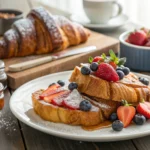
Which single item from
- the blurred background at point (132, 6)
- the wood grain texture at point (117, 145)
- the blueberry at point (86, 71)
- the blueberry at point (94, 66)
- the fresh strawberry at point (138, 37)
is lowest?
the blurred background at point (132, 6)

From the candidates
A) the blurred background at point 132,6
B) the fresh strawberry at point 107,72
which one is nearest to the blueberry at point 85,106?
the fresh strawberry at point 107,72

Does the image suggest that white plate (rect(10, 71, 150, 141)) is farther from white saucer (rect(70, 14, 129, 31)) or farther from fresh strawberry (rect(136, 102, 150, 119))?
white saucer (rect(70, 14, 129, 31))

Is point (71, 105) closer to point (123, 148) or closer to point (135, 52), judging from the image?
point (123, 148)

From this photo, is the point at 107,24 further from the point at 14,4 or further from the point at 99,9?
the point at 14,4

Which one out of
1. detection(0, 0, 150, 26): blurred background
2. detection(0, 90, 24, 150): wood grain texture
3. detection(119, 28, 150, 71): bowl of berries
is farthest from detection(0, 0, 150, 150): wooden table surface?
detection(0, 0, 150, 26): blurred background

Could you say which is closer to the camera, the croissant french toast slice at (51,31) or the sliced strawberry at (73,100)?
the sliced strawberry at (73,100)

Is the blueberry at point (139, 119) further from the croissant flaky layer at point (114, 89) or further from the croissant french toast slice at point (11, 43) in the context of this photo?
the croissant french toast slice at point (11, 43)

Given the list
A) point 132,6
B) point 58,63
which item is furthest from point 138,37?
point 132,6
